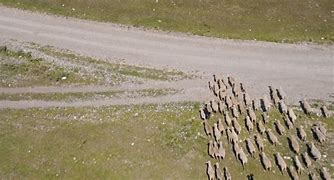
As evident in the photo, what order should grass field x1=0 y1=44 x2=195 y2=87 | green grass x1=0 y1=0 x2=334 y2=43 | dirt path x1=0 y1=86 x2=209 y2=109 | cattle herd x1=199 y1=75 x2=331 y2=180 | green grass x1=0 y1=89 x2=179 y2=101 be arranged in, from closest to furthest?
cattle herd x1=199 y1=75 x2=331 y2=180, dirt path x1=0 y1=86 x2=209 y2=109, green grass x1=0 y1=89 x2=179 y2=101, grass field x1=0 y1=44 x2=195 y2=87, green grass x1=0 y1=0 x2=334 y2=43

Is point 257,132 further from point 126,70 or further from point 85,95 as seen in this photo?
point 85,95

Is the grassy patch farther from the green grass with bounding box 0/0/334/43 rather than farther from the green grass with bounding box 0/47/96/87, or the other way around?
the green grass with bounding box 0/0/334/43

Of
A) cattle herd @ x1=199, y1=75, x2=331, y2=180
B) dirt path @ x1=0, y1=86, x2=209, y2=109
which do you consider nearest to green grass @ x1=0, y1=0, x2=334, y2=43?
cattle herd @ x1=199, y1=75, x2=331, y2=180

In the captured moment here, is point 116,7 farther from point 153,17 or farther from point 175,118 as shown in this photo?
point 175,118

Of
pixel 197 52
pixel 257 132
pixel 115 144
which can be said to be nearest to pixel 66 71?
pixel 115 144

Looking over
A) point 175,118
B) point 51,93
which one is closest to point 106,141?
point 175,118

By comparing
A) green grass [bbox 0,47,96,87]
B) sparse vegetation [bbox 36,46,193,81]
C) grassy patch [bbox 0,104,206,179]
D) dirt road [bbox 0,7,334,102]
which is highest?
dirt road [bbox 0,7,334,102]
